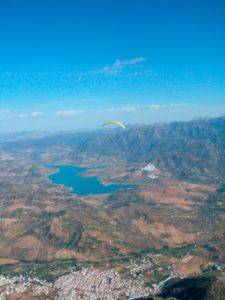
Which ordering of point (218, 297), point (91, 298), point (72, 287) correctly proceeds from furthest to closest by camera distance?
1. point (72, 287)
2. point (91, 298)
3. point (218, 297)

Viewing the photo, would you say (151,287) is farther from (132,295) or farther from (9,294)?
(9,294)

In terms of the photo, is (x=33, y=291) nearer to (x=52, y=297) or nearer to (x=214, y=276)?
(x=52, y=297)

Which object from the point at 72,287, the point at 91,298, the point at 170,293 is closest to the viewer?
the point at 170,293

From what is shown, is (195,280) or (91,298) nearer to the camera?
(195,280)

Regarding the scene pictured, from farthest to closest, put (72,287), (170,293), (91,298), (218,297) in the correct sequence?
1. (72,287)
2. (91,298)
3. (170,293)
4. (218,297)

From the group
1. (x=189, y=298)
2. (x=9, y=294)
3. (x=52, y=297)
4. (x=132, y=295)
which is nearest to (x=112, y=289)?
(x=132, y=295)

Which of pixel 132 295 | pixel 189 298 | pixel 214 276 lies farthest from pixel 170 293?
pixel 132 295

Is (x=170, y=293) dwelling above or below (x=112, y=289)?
above

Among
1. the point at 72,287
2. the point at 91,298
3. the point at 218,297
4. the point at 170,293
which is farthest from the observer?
the point at 72,287

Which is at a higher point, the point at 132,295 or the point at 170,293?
the point at 170,293
